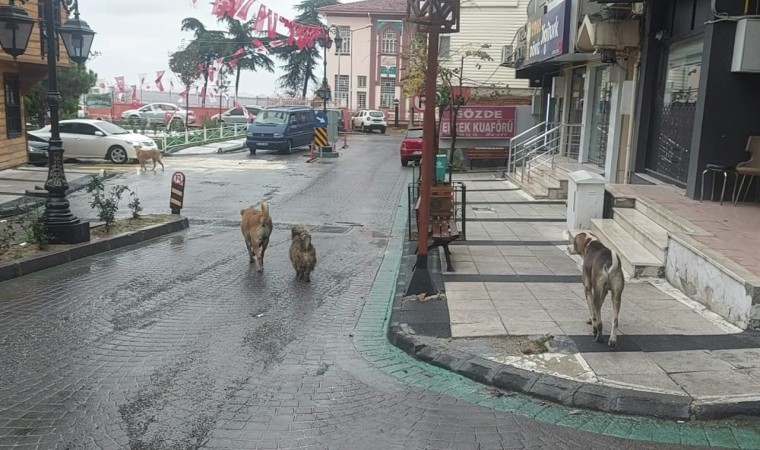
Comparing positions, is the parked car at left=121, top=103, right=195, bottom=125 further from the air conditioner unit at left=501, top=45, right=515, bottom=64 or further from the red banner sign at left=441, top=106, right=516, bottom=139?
the red banner sign at left=441, top=106, right=516, bottom=139

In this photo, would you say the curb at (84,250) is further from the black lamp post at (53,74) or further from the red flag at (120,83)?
the red flag at (120,83)

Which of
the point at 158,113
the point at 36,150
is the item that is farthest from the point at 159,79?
the point at 36,150

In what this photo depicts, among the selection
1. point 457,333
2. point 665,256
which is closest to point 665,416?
point 457,333

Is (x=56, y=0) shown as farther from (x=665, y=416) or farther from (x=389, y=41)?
(x=389, y=41)

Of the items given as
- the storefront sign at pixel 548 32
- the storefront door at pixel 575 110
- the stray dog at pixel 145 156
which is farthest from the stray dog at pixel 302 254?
the stray dog at pixel 145 156

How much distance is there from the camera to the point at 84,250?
9.50 m

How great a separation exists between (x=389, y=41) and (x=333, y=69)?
5458mm

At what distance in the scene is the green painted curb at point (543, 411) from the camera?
13.6 feet

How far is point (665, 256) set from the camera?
754 centimetres

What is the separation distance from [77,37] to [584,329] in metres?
8.68

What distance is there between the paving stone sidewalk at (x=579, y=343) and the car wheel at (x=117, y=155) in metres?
17.7

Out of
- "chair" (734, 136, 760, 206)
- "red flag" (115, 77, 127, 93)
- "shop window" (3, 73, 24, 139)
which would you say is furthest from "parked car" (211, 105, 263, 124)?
"chair" (734, 136, 760, 206)

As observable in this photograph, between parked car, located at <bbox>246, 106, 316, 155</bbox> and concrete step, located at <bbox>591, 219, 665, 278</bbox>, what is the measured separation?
2070 cm

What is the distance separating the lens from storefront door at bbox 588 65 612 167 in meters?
15.6
